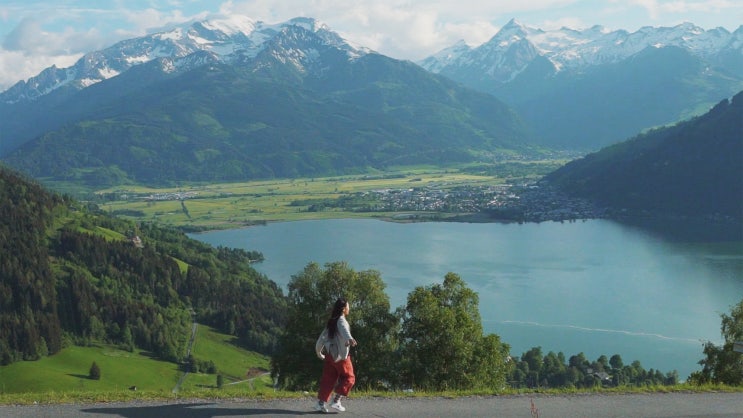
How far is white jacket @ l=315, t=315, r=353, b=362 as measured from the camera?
13367 mm

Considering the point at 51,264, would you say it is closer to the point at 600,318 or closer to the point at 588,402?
the point at 600,318

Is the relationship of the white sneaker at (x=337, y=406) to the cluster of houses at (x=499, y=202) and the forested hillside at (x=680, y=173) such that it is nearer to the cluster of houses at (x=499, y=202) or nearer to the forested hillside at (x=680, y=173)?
the cluster of houses at (x=499, y=202)

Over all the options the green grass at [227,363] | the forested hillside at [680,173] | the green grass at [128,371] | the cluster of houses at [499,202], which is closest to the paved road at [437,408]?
the green grass at [128,371]

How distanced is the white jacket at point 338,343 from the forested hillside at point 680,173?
13518 centimetres

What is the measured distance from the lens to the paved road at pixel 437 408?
1352 centimetres

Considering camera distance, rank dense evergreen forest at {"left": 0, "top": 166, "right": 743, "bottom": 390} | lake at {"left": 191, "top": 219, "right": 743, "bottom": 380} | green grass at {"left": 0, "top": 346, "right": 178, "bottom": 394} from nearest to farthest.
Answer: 1. dense evergreen forest at {"left": 0, "top": 166, "right": 743, "bottom": 390}
2. green grass at {"left": 0, "top": 346, "right": 178, "bottom": 394}
3. lake at {"left": 191, "top": 219, "right": 743, "bottom": 380}

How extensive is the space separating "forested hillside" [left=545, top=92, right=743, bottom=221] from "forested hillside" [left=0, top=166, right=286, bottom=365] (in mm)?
88103

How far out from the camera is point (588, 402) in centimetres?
1479

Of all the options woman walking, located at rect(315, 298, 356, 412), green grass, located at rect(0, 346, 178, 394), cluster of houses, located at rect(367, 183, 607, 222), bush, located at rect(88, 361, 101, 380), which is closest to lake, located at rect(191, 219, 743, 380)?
cluster of houses, located at rect(367, 183, 607, 222)

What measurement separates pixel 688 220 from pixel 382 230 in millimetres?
55872

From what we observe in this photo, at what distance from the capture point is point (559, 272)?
299 feet

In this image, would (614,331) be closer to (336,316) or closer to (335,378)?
(335,378)

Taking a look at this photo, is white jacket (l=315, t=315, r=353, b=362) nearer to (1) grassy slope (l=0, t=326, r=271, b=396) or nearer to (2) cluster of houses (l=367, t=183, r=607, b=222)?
(1) grassy slope (l=0, t=326, r=271, b=396)

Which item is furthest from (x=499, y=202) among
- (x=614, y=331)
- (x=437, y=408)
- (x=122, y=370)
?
(x=437, y=408)
